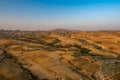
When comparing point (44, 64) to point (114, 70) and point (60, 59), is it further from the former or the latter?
point (114, 70)

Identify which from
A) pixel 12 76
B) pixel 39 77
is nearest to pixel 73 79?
pixel 39 77

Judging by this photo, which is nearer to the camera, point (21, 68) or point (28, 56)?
point (21, 68)

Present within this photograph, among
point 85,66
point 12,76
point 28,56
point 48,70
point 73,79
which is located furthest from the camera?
point 28,56

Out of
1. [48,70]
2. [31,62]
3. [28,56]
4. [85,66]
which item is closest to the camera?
[48,70]

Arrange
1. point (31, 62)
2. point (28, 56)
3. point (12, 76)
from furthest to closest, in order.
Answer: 1. point (28, 56)
2. point (31, 62)
3. point (12, 76)

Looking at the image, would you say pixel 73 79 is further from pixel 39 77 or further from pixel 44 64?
pixel 44 64

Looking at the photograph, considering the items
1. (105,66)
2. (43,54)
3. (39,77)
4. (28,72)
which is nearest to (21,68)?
(28,72)

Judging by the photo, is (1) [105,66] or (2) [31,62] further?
(2) [31,62]

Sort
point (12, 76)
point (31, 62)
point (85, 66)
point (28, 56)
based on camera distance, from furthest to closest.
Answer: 1. point (28, 56)
2. point (31, 62)
3. point (85, 66)
4. point (12, 76)
